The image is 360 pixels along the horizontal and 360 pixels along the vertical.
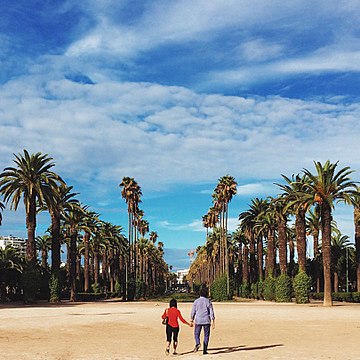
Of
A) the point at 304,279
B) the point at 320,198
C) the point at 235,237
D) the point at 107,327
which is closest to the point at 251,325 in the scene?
the point at 107,327

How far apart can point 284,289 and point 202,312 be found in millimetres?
42986

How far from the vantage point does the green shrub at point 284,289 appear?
183 feet

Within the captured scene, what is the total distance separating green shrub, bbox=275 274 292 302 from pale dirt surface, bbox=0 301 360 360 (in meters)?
24.4

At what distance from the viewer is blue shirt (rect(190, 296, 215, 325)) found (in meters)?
14.6

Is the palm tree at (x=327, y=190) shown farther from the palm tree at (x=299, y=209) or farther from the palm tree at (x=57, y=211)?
the palm tree at (x=57, y=211)

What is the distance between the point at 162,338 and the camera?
20984 millimetres

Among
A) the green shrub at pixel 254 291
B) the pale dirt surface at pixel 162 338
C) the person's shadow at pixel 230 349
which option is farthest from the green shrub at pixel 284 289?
the person's shadow at pixel 230 349

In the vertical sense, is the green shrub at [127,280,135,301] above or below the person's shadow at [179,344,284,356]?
below

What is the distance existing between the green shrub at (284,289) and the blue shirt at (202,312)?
42761 millimetres

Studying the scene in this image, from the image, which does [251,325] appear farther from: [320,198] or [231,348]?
[320,198]

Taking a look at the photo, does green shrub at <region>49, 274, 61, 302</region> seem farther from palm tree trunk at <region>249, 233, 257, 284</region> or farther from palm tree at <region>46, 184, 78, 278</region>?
palm tree trunk at <region>249, 233, 257, 284</region>

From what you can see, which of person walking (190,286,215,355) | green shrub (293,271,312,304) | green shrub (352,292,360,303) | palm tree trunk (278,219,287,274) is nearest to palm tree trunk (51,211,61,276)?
green shrub (293,271,312,304)

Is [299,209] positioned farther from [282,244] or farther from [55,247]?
[55,247]

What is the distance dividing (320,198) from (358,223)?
17.0 metres
